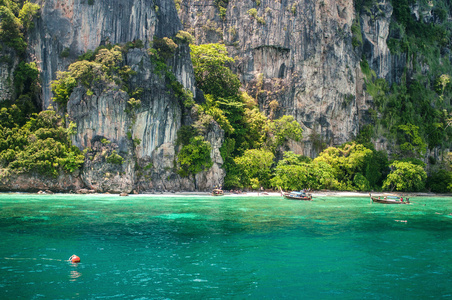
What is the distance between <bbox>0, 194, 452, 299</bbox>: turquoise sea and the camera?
11.2 meters

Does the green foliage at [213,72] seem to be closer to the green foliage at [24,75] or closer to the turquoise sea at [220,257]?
the green foliage at [24,75]

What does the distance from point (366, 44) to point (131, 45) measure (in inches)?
1576

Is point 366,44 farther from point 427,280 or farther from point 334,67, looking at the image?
point 427,280

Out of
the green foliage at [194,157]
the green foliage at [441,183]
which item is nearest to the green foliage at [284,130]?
the green foliage at [194,157]

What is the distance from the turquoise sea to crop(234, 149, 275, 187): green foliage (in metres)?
24.6

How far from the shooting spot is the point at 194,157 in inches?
1847

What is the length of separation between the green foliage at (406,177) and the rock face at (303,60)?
9.52 m

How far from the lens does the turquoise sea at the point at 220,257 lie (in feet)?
36.8

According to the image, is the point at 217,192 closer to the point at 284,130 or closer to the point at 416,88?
the point at 284,130

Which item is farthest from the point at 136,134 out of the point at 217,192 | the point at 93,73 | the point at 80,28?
the point at 80,28

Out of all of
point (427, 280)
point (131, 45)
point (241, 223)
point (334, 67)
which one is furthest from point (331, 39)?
point (427, 280)

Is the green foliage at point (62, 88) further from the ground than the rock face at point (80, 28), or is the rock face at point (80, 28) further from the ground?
the rock face at point (80, 28)

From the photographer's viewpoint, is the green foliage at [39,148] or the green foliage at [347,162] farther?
the green foliage at [347,162]

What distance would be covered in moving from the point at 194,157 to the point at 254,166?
28.6ft
